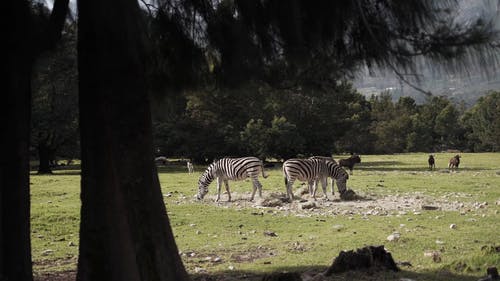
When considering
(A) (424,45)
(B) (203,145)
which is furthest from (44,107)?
(A) (424,45)

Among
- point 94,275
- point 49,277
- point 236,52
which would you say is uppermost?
point 236,52

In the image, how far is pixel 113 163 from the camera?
4566mm

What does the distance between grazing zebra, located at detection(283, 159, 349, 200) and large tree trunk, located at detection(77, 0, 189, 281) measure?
11.3 meters

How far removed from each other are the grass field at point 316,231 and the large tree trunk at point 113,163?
2.12 meters

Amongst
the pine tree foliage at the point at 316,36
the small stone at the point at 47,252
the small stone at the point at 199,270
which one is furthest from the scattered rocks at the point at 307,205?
the pine tree foliage at the point at 316,36

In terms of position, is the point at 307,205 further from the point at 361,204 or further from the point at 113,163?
the point at 113,163

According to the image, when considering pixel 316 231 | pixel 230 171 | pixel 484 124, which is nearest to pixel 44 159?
pixel 230 171

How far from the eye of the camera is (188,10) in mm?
5129

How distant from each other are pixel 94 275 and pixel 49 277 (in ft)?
9.36

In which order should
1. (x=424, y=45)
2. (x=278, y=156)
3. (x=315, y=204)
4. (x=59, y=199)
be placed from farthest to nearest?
1. (x=278, y=156)
2. (x=59, y=199)
3. (x=315, y=204)
4. (x=424, y=45)

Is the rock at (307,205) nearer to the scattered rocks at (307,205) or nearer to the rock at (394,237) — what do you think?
the scattered rocks at (307,205)

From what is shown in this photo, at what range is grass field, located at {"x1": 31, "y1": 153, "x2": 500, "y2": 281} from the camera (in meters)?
7.13

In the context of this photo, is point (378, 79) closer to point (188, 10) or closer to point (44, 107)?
point (188, 10)

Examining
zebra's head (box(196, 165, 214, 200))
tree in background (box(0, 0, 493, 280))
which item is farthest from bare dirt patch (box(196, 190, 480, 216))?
tree in background (box(0, 0, 493, 280))
